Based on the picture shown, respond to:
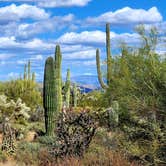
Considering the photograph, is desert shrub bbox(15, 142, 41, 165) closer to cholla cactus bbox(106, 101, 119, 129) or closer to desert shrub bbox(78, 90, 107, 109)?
cholla cactus bbox(106, 101, 119, 129)

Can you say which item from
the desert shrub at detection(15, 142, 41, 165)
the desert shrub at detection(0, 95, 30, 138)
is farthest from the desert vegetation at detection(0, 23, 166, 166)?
the desert shrub at detection(0, 95, 30, 138)

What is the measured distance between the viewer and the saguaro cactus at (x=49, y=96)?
2319 cm

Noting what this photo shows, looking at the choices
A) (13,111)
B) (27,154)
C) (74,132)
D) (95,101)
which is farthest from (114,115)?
(95,101)

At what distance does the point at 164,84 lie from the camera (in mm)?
12977

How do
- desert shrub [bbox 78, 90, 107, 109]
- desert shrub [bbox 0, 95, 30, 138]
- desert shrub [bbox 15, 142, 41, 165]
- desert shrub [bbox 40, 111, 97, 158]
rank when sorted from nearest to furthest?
desert shrub [bbox 40, 111, 97, 158] → desert shrub [bbox 15, 142, 41, 165] → desert shrub [bbox 0, 95, 30, 138] → desert shrub [bbox 78, 90, 107, 109]

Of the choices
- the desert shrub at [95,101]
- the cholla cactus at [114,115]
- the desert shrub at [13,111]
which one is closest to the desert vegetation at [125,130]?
the cholla cactus at [114,115]

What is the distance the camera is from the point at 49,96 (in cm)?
2333

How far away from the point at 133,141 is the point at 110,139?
2.07 metres

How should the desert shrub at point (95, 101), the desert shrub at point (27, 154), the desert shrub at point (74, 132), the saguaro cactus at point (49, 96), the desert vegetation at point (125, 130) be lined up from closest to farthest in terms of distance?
the desert vegetation at point (125, 130)
the desert shrub at point (74, 132)
the desert shrub at point (27, 154)
the saguaro cactus at point (49, 96)
the desert shrub at point (95, 101)

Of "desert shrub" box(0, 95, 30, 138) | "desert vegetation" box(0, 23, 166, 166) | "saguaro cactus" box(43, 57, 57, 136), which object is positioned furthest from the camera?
"desert shrub" box(0, 95, 30, 138)

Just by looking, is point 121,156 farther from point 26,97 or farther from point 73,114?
point 26,97

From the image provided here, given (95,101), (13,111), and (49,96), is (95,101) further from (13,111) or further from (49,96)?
(49,96)

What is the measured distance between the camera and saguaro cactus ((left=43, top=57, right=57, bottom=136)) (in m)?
23.2

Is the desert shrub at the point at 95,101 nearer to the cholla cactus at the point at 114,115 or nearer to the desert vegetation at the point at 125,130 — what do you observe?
the cholla cactus at the point at 114,115
